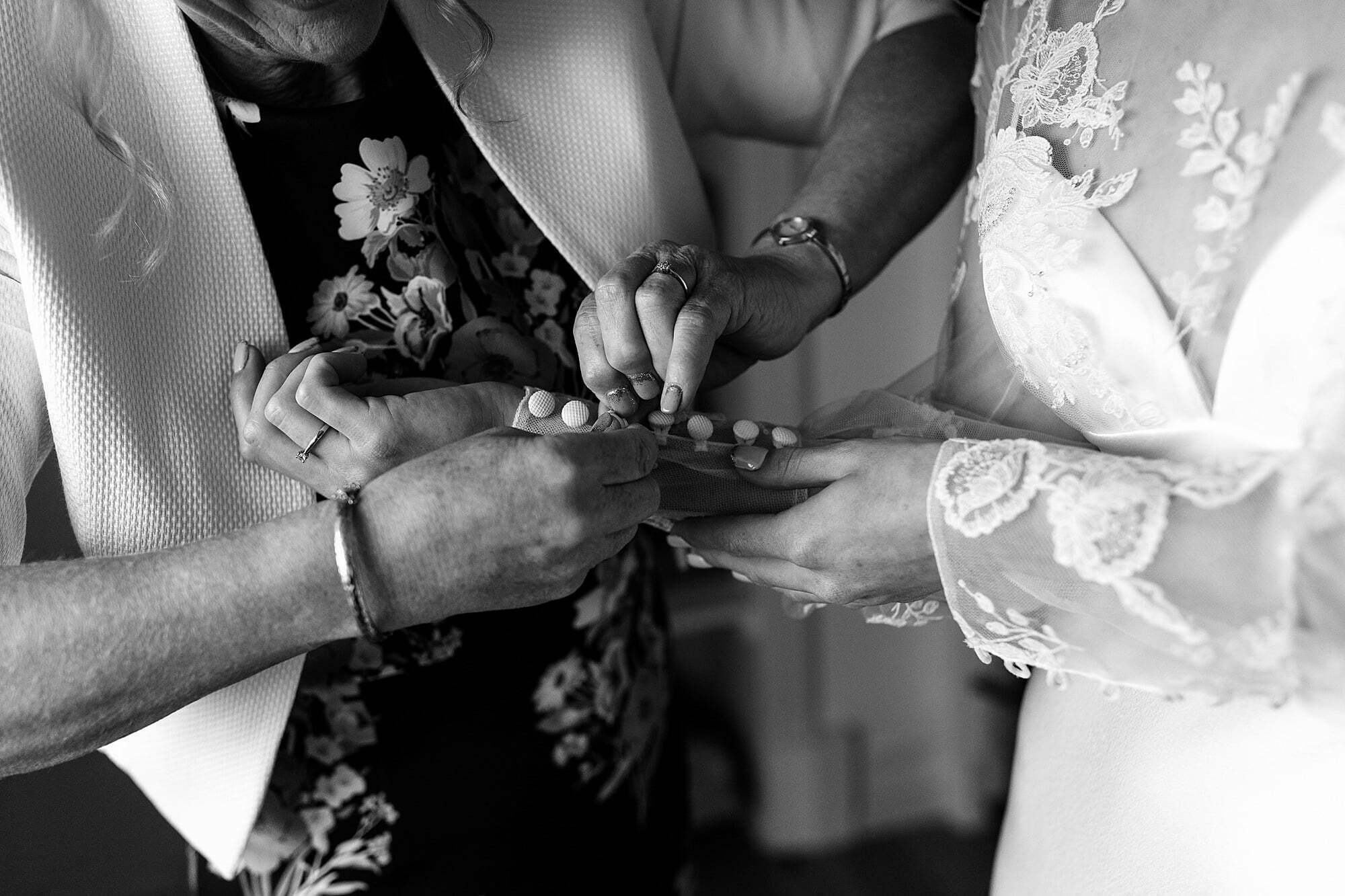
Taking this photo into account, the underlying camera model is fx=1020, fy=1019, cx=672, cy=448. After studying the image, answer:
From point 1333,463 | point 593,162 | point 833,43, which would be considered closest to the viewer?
point 1333,463

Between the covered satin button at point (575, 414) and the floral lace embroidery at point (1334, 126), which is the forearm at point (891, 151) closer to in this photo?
the covered satin button at point (575, 414)

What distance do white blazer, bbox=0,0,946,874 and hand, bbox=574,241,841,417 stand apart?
117 mm

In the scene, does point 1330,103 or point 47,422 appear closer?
point 1330,103

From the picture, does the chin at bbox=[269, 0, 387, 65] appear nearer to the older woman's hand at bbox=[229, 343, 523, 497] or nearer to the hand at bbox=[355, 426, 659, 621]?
the older woman's hand at bbox=[229, 343, 523, 497]

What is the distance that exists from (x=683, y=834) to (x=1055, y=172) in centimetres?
95

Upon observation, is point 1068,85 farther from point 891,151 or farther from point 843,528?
point 843,528

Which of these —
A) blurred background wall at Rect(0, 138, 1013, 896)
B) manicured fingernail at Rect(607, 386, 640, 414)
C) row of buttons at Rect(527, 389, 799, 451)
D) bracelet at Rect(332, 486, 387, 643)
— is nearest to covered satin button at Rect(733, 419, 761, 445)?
row of buttons at Rect(527, 389, 799, 451)

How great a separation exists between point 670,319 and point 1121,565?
43 centimetres

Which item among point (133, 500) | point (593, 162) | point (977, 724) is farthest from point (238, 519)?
point (977, 724)

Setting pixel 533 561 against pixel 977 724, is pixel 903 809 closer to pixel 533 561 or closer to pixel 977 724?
pixel 977 724

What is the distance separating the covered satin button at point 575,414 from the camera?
92cm

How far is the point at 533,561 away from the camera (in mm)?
837

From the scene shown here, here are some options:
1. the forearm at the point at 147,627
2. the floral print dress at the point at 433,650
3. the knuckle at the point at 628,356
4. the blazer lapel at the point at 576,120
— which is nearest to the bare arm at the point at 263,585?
the forearm at the point at 147,627

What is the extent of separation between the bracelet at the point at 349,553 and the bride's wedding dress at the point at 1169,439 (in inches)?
18.1
